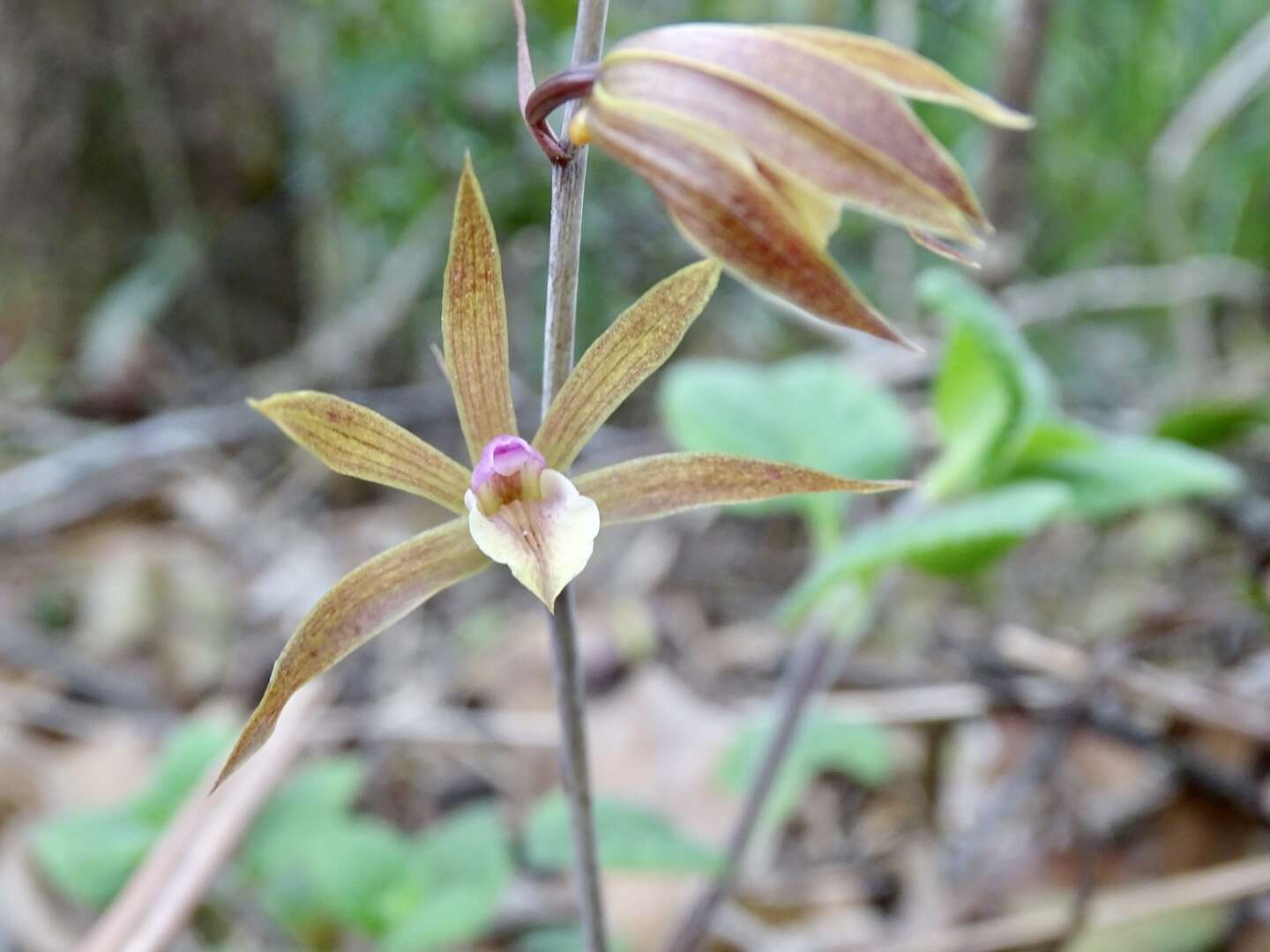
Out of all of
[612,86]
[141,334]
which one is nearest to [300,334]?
[141,334]

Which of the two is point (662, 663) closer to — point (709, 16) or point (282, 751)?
point (282, 751)

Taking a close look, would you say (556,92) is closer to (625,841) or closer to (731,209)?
(731,209)

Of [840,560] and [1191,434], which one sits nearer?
[840,560]

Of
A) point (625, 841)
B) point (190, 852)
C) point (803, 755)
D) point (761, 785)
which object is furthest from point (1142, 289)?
point (190, 852)

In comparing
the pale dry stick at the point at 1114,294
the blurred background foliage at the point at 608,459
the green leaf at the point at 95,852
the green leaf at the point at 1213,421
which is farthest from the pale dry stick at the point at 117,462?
the green leaf at the point at 1213,421

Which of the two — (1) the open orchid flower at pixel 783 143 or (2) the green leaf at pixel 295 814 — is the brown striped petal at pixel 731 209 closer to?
(1) the open orchid flower at pixel 783 143

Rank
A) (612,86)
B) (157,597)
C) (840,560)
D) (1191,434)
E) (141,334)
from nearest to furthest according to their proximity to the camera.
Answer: (612,86)
(840,560)
(1191,434)
(157,597)
(141,334)
